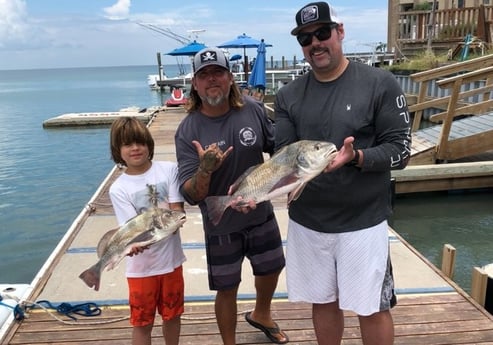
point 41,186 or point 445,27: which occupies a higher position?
point 445,27

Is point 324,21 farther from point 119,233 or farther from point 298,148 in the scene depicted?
point 119,233

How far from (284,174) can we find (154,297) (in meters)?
1.13

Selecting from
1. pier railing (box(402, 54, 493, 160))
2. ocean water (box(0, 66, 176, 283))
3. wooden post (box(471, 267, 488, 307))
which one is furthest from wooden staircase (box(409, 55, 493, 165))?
ocean water (box(0, 66, 176, 283))

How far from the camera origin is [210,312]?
3.70m

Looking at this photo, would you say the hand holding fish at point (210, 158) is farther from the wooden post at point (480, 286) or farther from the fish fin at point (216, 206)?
the wooden post at point (480, 286)

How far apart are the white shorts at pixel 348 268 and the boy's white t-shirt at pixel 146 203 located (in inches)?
29.1

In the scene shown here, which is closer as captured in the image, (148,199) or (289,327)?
(148,199)

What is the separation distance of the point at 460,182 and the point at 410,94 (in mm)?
7365

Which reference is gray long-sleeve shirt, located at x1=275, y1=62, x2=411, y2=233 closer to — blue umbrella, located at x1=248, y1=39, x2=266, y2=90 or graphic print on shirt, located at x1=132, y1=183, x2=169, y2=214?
graphic print on shirt, located at x1=132, y1=183, x2=169, y2=214

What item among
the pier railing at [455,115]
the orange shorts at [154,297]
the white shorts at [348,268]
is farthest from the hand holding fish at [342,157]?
the pier railing at [455,115]

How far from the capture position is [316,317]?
2.63 m

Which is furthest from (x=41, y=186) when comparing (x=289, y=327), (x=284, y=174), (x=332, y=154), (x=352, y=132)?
(x=332, y=154)

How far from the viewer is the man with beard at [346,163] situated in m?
2.21

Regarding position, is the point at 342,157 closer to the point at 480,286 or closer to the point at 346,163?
the point at 346,163
